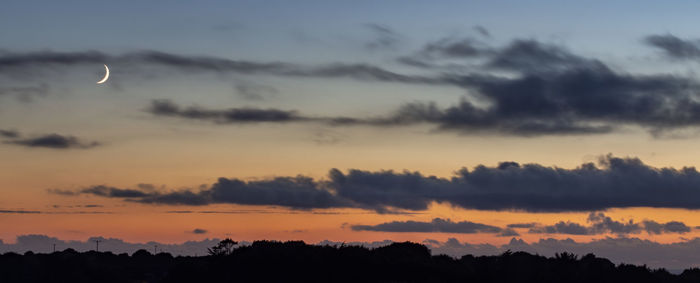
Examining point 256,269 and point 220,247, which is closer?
point 256,269

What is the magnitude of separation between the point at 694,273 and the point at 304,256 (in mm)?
43387

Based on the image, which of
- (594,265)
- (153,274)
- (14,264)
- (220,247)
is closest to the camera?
(594,265)

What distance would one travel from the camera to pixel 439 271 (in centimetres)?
9156

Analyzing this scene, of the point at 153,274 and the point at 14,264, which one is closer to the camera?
the point at 153,274

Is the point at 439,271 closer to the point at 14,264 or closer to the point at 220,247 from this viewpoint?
the point at 220,247

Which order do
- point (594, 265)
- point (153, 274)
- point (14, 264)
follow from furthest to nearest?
point (14, 264)
point (153, 274)
point (594, 265)

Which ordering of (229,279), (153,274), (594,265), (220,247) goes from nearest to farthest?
(229,279) → (594,265) → (220,247) → (153,274)

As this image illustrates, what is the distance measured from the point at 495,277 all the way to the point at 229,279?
2779 centimetres

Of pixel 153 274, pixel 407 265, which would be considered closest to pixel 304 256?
pixel 407 265

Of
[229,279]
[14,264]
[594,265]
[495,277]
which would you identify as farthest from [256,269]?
[14,264]

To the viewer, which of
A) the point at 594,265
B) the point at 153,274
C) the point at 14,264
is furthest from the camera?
the point at 14,264

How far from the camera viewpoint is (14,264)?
434 ft

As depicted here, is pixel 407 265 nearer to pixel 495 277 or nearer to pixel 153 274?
pixel 495 277

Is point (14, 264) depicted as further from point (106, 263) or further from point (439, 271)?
point (439, 271)
